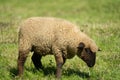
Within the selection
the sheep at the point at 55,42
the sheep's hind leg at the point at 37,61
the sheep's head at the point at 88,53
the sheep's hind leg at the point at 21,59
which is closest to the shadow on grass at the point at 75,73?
the sheep's head at the point at 88,53

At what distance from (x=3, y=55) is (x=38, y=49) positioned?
6.12ft

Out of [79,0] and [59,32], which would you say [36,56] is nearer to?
[59,32]

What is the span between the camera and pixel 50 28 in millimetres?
10609

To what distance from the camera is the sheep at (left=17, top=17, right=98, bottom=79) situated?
34.3ft

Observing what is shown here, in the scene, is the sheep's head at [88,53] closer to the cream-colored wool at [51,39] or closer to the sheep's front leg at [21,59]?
the cream-colored wool at [51,39]

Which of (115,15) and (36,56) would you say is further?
(115,15)

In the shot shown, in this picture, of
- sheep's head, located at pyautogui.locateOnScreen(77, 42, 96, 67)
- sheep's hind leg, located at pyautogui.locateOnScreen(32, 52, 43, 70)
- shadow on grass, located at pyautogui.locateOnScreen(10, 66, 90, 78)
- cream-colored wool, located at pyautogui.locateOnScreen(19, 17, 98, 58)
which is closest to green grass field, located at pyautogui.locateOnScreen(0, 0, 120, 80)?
shadow on grass, located at pyautogui.locateOnScreen(10, 66, 90, 78)

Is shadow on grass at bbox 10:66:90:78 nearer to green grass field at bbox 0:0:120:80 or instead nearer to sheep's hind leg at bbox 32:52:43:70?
green grass field at bbox 0:0:120:80

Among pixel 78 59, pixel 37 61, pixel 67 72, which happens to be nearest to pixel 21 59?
pixel 37 61

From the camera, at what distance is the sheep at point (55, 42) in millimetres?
10461

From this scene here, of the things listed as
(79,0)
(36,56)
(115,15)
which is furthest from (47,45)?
(79,0)

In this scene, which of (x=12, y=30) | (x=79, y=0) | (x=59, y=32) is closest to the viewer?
(x=59, y=32)

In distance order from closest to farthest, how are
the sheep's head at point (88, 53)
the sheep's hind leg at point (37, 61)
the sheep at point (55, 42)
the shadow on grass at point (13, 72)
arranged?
the sheep at point (55, 42)
the sheep's head at point (88, 53)
the shadow on grass at point (13, 72)
the sheep's hind leg at point (37, 61)

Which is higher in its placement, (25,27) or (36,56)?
(25,27)
